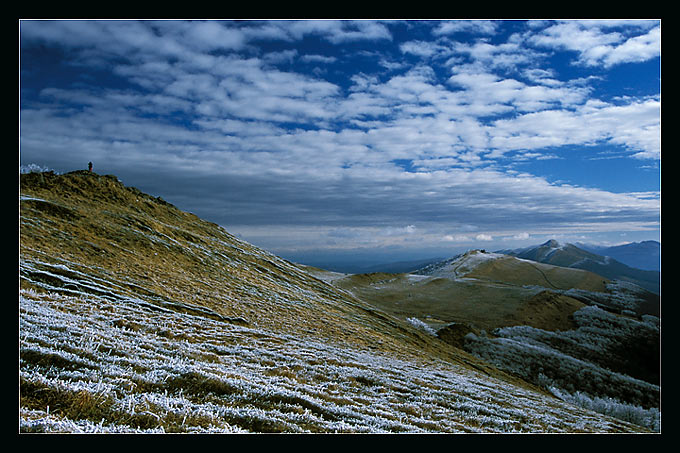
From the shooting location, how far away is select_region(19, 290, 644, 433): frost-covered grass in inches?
275

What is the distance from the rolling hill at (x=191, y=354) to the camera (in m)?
7.42

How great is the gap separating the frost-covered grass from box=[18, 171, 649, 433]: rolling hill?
39 mm

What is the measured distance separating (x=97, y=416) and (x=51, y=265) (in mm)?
12685

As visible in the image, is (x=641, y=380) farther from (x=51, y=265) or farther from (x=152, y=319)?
(x=51, y=265)

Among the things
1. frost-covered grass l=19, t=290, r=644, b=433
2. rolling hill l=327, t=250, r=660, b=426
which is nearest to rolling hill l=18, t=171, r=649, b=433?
frost-covered grass l=19, t=290, r=644, b=433

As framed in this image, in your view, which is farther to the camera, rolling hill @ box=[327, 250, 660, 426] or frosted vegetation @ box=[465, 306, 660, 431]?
rolling hill @ box=[327, 250, 660, 426]

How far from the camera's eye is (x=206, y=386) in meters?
8.64

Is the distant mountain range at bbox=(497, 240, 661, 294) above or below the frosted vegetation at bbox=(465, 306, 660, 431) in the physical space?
above

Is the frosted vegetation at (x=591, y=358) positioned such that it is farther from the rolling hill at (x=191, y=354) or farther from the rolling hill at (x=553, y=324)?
the rolling hill at (x=191, y=354)

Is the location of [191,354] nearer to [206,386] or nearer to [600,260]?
[206,386]

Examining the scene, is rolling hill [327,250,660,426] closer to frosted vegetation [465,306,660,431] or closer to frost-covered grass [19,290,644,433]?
frosted vegetation [465,306,660,431]

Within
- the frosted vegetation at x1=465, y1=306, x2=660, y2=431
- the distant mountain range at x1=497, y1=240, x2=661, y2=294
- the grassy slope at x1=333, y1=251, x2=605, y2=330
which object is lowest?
the frosted vegetation at x1=465, y1=306, x2=660, y2=431

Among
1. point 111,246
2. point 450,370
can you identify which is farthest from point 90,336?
point 450,370

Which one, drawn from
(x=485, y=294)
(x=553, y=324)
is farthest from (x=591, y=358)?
(x=485, y=294)
